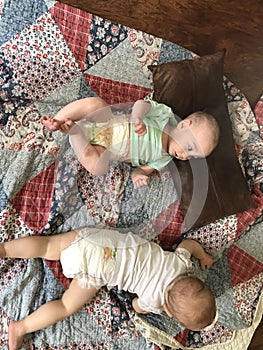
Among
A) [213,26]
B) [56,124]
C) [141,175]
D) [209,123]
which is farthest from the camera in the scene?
[213,26]

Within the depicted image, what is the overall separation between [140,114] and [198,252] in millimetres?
432

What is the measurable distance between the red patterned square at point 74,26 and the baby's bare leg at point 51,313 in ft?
2.09

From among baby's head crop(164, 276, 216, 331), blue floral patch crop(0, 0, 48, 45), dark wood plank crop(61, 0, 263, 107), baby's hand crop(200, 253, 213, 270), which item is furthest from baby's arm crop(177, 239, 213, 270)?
blue floral patch crop(0, 0, 48, 45)

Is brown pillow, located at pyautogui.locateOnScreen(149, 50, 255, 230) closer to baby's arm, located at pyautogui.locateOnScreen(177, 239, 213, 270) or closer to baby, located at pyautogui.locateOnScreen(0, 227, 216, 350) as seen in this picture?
baby's arm, located at pyautogui.locateOnScreen(177, 239, 213, 270)

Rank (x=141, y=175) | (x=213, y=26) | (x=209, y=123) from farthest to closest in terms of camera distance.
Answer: (x=213, y=26), (x=141, y=175), (x=209, y=123)

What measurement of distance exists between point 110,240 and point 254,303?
478 mm

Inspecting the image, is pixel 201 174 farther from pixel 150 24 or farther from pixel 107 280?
pixel 150 24

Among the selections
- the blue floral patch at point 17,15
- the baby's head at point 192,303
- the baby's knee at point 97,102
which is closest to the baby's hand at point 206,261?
the baby's head at point 192,303

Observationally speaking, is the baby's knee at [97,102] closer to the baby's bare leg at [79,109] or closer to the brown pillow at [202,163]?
the baby's bare leg at [79,109]

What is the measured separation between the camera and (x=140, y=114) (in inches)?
52.1

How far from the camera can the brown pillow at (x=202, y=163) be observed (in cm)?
142

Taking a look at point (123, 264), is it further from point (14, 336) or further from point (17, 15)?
point (17, 15)

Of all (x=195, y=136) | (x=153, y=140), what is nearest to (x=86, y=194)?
(x=153, y=140)

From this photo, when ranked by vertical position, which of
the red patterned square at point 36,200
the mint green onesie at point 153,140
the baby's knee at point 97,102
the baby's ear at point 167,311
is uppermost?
the baby's knee at point 97,102
